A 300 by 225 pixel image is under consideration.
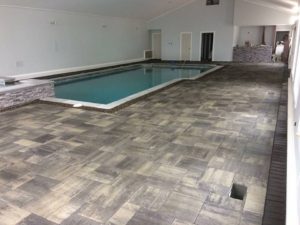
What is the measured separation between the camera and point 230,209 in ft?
6.82

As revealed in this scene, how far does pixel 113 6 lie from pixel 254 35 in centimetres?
836

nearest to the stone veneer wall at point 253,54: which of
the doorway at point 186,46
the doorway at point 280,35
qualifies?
the doorway at point 280,35

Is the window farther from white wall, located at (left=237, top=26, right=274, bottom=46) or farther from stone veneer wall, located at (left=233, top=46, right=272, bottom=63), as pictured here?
stone veneer wall, located at (left=233, top=46, right=272, bottom=63)

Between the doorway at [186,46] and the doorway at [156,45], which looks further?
the doorway at [156,45]

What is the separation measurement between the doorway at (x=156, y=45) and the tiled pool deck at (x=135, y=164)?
11.4 meters

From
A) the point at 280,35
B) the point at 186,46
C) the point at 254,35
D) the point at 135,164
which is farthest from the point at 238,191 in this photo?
the point at 280,35

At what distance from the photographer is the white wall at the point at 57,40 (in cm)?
793

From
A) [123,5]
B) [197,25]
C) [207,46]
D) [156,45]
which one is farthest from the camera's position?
[156,45]

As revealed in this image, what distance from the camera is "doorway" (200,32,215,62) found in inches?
572

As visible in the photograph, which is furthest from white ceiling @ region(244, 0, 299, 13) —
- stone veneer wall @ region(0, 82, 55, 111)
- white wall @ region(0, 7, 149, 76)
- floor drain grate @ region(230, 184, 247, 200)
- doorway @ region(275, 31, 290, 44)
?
floor drain grate @ region(230, 184, 247, 200)

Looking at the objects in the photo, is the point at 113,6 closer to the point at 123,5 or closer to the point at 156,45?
the point at 123,5

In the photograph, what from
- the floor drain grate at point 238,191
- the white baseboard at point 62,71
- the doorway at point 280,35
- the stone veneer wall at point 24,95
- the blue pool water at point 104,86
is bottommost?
the floor drain grate at point 238,191

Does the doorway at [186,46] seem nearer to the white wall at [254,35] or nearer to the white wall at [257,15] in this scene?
the white wall at [257,15]

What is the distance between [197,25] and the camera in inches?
561
